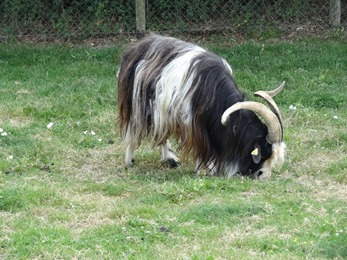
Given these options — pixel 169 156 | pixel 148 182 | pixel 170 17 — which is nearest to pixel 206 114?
pixel 148 182

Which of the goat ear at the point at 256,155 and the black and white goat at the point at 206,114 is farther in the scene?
the black and white goat at the point at 206,114

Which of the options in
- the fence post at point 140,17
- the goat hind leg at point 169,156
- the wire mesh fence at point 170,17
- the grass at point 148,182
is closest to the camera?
the grass at point 148,182

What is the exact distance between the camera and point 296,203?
8.11m

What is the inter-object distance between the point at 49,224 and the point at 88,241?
618 millimetres

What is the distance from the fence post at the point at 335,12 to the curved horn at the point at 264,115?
251 inches

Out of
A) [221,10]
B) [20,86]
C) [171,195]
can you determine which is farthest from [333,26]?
[171,195]

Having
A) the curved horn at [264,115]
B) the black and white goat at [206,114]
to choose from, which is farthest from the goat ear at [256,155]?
the curved horn at [264,115]

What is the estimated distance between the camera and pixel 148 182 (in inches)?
356

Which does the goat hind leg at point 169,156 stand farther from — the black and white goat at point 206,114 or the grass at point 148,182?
the black and white goat at point 206,114

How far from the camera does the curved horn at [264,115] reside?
8805mm

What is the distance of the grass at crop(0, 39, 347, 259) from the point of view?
7094 mm

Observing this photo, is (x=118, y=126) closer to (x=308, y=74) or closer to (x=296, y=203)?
(x=296, y=203)

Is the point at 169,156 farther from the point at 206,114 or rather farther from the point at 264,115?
the point at 264,115

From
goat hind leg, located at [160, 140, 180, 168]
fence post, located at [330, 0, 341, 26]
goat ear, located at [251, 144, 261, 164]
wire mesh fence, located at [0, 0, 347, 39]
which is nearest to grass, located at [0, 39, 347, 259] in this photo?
goat hind leg, located at [160, 140, 180, 168]
